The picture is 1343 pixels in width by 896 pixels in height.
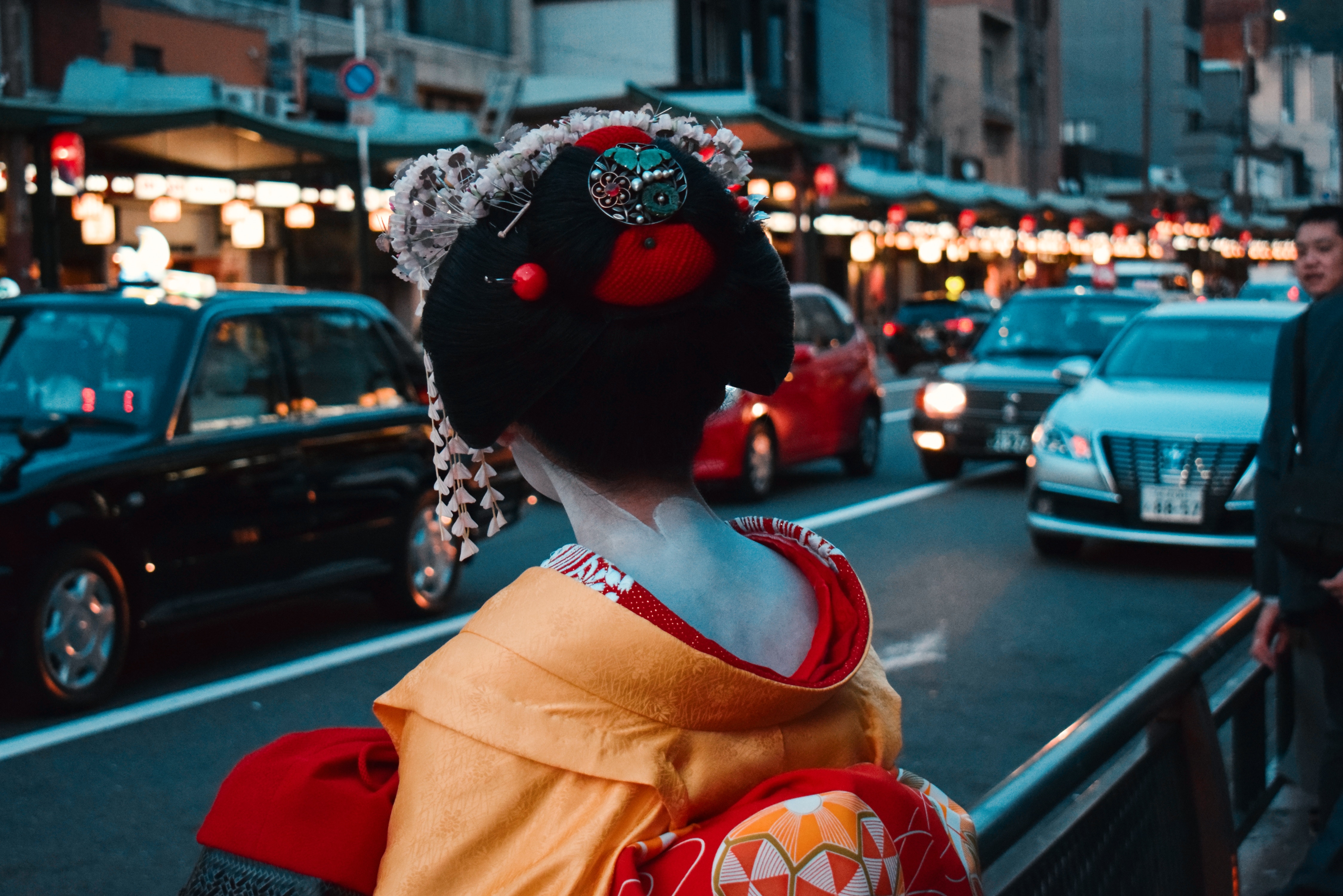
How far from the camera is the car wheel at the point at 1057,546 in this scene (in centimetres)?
977

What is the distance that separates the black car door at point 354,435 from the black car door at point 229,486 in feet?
0.41

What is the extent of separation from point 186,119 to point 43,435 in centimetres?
1401

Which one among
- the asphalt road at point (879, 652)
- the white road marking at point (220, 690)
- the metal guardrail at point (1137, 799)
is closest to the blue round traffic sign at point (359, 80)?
the asphalt road at point (879, 652)

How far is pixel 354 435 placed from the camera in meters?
7.53

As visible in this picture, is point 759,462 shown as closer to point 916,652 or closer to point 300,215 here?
point 916,652

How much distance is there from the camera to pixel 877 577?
912cm

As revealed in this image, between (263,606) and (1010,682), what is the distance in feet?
10.9

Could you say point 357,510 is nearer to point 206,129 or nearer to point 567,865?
point 567,865

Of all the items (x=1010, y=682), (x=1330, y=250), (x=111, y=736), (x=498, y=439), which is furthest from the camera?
(x=1010, y=682)

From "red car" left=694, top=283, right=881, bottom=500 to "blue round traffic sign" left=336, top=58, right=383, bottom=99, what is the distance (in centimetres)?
708

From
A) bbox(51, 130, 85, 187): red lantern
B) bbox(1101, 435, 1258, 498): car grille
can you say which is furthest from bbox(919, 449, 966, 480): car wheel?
bbox(51, 130, 85, 187): red lantern

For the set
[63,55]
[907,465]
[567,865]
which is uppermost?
[63,55]

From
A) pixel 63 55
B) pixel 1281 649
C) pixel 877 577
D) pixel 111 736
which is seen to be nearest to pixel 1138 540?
pixel 877 577

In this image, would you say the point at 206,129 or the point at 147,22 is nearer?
the point at 206,129
